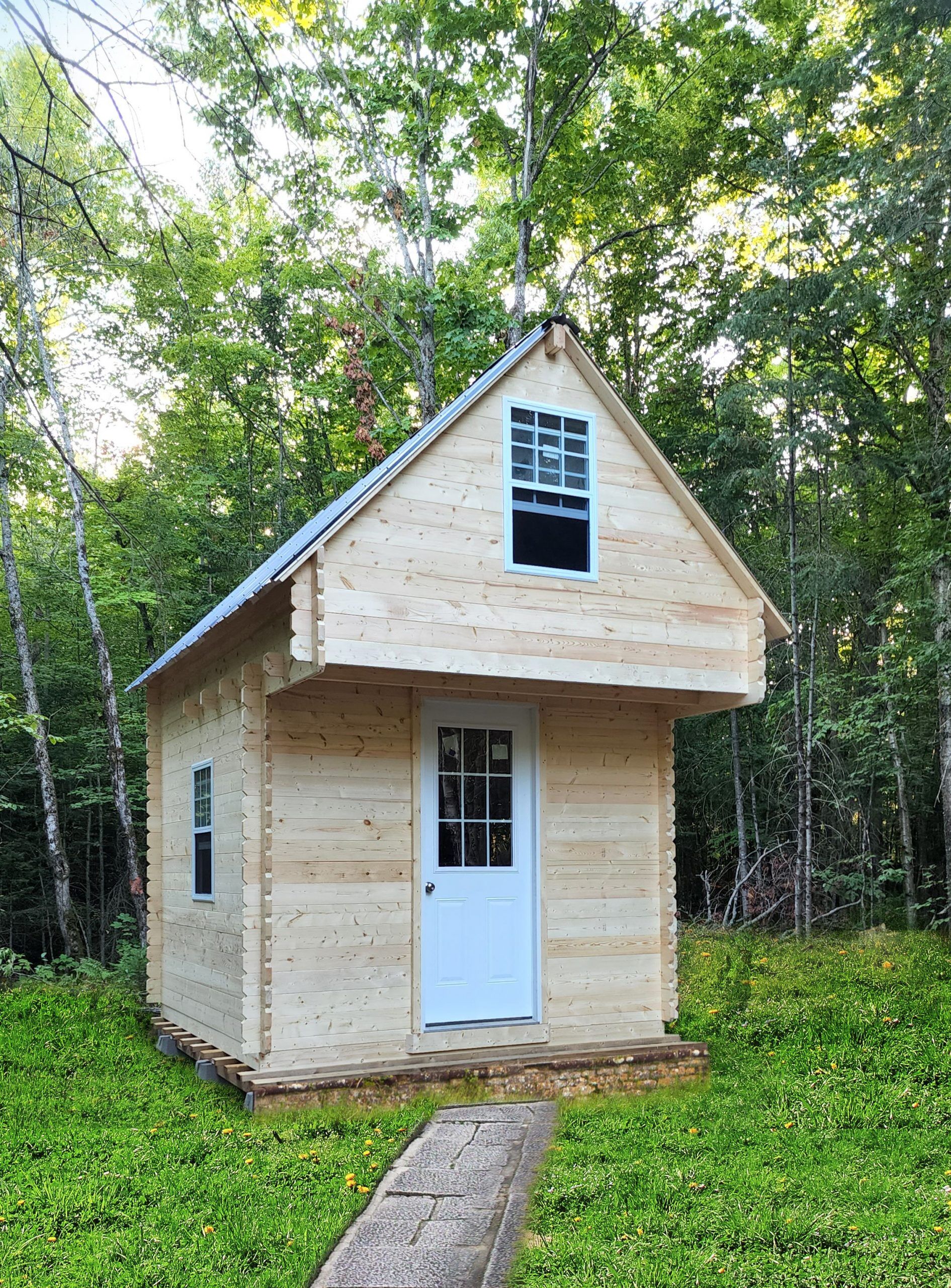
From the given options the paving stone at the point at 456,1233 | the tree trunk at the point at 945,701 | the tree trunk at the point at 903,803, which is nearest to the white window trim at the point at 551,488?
the paving stone at the point at 456,1233

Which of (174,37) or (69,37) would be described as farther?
(174,37)

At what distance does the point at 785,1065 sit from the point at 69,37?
772cm

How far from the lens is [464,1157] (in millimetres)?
5742

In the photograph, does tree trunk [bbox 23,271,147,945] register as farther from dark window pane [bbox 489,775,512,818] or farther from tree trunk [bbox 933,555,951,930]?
tree trunk [bbox 933,555,951,930]

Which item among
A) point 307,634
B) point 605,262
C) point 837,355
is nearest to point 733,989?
point 307,634

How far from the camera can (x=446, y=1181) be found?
5.38m

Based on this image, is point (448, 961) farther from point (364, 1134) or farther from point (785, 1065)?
point (785, 1065)

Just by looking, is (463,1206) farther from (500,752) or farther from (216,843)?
(216,843)

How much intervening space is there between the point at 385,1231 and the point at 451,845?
3202mm

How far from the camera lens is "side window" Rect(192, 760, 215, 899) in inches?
332

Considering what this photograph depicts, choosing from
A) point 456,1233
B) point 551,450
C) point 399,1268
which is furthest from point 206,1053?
point 551,450

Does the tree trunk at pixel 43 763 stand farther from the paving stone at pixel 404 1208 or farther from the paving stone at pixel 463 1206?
the paving stone at pixel 463 1206

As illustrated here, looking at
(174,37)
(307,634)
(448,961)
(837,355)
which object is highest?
(837,355)

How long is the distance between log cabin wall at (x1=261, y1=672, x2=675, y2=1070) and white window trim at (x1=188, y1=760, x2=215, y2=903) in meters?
1.41
